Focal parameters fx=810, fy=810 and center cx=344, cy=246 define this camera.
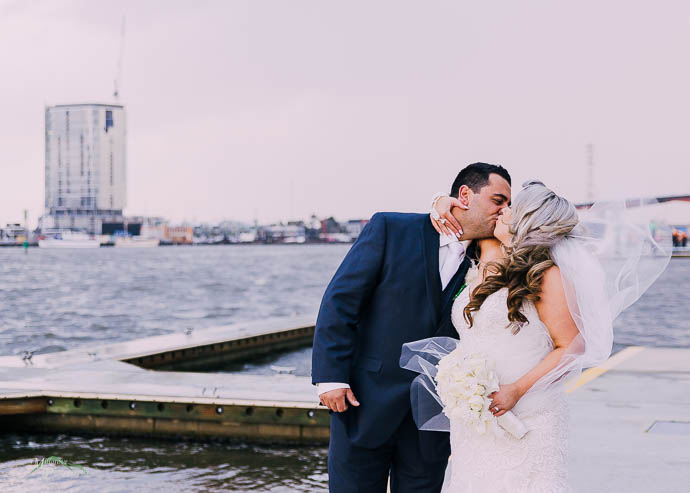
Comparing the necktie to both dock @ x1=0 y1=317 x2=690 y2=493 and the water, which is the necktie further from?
the water

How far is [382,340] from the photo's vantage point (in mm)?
3209

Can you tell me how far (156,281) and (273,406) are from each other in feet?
165

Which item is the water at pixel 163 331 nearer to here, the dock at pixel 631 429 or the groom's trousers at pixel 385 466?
the dock at pixel 631 429

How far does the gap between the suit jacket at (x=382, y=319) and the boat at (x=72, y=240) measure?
158 m

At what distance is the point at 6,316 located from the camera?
3181cm

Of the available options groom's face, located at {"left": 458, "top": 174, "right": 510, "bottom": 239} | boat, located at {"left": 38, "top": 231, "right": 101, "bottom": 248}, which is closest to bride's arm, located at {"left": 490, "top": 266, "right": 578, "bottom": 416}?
groom's face, located at {"left": 458, "top": 174, "right": 510, "bottom": 239}

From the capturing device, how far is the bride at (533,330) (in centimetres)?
284

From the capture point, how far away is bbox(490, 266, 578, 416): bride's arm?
284 centimetres

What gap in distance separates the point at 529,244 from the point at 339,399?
955 millimetres

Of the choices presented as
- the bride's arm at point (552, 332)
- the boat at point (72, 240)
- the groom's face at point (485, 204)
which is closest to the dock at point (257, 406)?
the bride's arm at point (552, 332)

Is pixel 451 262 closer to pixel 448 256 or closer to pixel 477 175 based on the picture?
pixel 448 256

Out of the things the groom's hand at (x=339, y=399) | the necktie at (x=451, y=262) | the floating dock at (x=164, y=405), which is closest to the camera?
the groom's hand at (x=339, y=399)

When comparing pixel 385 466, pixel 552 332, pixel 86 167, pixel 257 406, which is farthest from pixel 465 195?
pixel 86 167

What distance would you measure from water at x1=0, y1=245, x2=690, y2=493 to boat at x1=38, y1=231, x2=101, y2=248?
87659 mm
